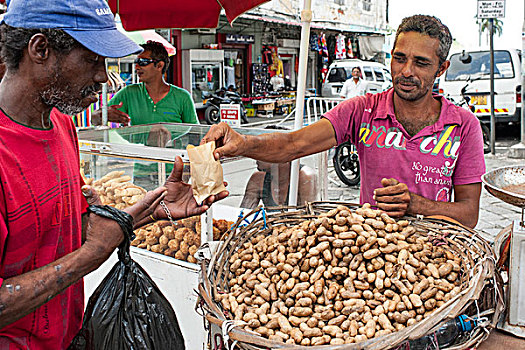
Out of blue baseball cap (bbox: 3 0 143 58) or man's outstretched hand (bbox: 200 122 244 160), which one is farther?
man's outstretched hand (bbox: 200 122 244 160)

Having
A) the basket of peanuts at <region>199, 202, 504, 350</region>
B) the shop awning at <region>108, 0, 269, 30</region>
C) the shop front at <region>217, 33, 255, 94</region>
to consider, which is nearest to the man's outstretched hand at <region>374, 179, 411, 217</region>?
the basket of peanuts at <region>199, 202, 504, 350</region>

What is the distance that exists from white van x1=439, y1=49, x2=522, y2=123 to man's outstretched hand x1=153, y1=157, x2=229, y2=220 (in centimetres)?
1117

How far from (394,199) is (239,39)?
54.2 ft

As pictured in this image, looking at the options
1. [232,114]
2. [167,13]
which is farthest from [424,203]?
[232,114]

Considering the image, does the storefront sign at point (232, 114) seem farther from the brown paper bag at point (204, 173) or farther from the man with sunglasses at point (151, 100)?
the brown paper bag at point (204, 173)

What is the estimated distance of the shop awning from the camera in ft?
13.9

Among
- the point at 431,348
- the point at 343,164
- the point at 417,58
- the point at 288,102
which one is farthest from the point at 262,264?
the point at 288,102

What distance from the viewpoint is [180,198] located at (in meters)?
2.03

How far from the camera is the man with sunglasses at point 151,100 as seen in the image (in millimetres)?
4488

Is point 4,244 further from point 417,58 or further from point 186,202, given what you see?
point 417,58

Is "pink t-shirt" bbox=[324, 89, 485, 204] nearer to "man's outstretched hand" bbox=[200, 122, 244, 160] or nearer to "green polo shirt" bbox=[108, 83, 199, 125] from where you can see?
"man's outstretched hand" bbox=[200, 122, 244, 160]

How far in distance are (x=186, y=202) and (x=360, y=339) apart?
0.88m

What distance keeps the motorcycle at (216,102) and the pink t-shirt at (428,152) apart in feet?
39.5

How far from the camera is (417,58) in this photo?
241 cm
